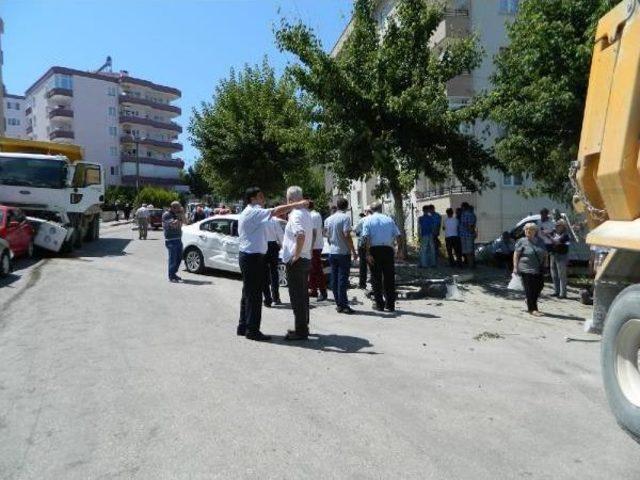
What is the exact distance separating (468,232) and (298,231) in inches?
387

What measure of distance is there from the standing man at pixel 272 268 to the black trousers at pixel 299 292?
7.04 ft

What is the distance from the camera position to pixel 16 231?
15055mm

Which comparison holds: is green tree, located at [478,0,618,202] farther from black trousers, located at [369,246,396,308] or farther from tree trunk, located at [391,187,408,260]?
black trousers, located at [369,246,396,308]

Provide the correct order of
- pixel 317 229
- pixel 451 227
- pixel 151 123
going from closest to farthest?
pixel 317 229
pixel 451 227
pixel 151 123

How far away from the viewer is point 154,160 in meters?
88.9

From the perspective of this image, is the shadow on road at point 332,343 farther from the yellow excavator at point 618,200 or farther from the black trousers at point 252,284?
the yellow excavator at point 618,200

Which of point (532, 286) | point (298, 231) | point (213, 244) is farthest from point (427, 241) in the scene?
point (298, 231)

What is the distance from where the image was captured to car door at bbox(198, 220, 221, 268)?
555 inches

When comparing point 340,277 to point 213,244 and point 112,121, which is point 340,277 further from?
point 112,121

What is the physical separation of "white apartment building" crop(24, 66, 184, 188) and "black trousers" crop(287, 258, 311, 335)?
76709 mm

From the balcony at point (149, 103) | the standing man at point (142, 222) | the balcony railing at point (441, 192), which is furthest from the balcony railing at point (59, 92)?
the balcony railing at point (441, 192)

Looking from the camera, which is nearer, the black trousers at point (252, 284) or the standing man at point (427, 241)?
the black trousers at point (252, 284)

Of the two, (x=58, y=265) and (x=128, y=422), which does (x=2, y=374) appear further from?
(x=58, y=265)

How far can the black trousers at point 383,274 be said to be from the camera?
993 centimetres
